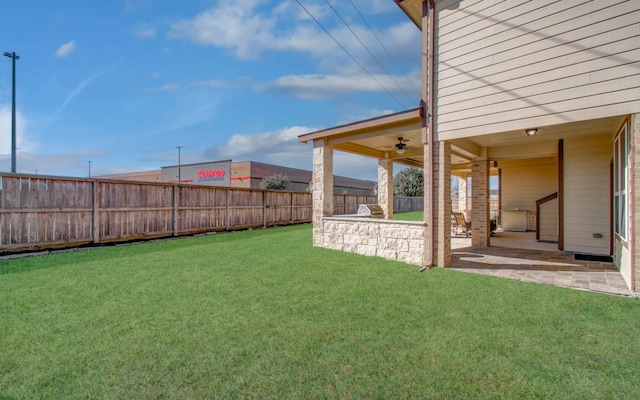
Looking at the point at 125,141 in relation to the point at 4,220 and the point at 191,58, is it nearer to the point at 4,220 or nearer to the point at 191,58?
the point at 191,58

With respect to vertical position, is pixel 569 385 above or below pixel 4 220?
below

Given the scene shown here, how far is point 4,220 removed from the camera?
673 centimetres

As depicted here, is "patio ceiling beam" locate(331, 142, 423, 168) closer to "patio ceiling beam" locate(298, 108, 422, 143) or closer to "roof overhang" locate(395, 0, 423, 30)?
"patio ceiling beam" locate(298, 108, 422, 143)

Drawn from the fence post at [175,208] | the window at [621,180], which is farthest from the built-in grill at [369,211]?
the fence post at [175,208]

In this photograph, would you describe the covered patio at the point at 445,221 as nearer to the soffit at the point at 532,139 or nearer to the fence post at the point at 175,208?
the soffit at the point at 532,139

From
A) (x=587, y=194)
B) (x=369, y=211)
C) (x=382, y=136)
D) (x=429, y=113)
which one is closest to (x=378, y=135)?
(x=382, y=136)

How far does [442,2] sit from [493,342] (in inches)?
245

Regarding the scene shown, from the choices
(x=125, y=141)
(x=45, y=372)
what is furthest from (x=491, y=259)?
(x=125, y=141)

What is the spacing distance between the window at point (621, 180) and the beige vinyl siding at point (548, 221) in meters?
3.58

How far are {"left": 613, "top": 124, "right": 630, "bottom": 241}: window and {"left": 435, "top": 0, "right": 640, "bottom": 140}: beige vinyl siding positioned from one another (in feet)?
3.06

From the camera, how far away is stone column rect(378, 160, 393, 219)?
1184 cm

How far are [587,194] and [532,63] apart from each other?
13.2 ft

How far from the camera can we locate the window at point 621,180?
4.64 metres

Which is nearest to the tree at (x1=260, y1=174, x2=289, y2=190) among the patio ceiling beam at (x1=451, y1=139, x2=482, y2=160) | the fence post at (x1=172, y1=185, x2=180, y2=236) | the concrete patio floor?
the fence post at (x1=172, y1=185, x2=180, y2=236)
